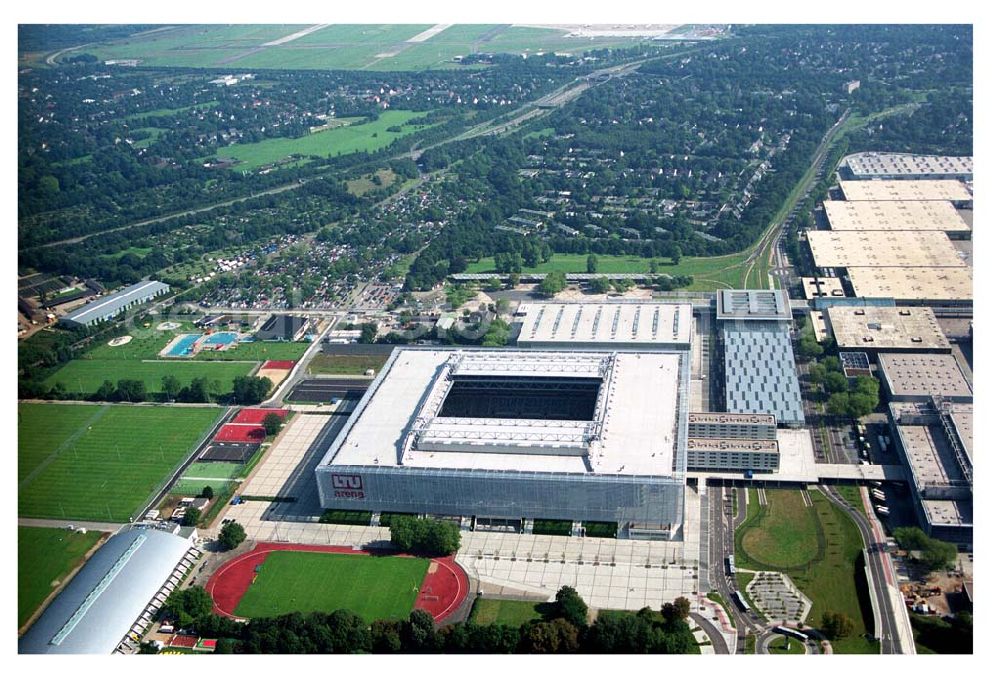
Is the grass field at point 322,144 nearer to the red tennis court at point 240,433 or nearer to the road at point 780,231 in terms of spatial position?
the road at point 780,231

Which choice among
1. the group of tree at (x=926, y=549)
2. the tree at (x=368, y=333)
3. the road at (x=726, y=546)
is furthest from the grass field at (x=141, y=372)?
the group of tree at (x=926, y=549)

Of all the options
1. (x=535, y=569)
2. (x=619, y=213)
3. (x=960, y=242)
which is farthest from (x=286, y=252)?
(x=960, y=242)

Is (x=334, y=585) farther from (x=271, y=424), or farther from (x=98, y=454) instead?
(x=98, y=454)

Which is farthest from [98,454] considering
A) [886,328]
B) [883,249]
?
[883,249]

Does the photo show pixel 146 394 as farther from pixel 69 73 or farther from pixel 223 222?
pixel 69 73

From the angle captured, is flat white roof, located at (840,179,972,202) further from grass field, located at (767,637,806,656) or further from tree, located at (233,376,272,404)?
grass field, located at (767,637,806,656)

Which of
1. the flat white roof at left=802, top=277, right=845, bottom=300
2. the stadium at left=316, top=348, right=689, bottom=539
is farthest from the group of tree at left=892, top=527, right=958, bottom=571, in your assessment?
the flat white roof at left=802, top=277, right=845, bottom=300
